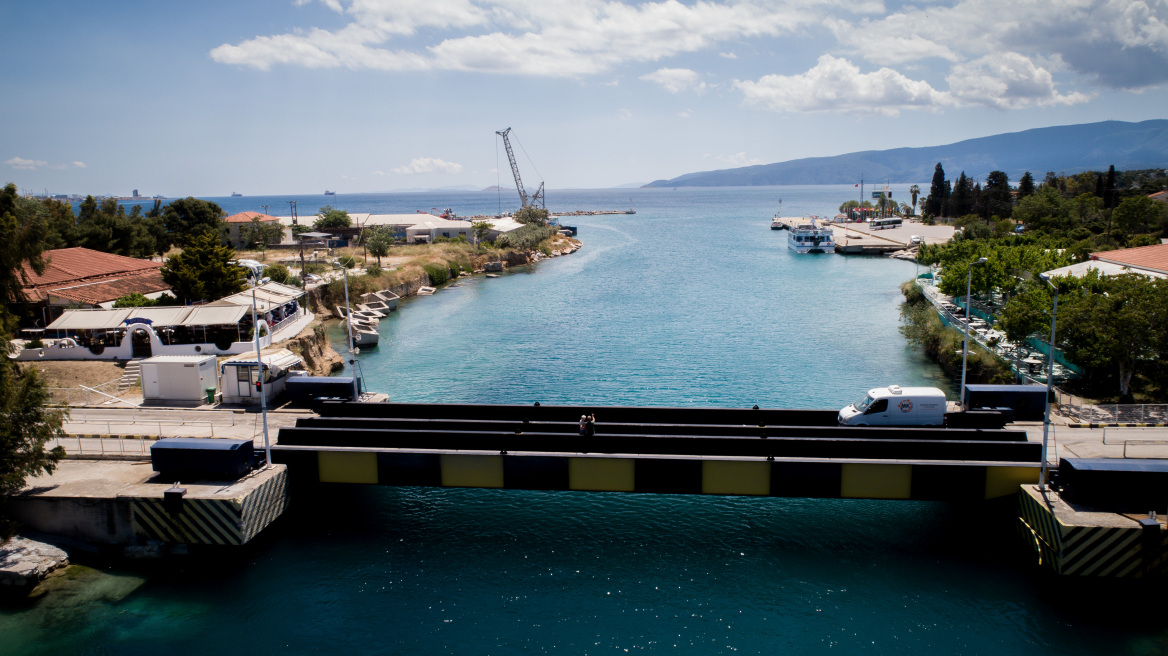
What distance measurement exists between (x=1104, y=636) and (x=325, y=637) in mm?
20625

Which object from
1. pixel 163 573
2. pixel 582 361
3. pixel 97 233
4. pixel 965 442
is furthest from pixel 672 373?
pixel 97 233

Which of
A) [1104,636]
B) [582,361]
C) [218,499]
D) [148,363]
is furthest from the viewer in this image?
[582,361]

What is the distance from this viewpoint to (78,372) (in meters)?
33.8

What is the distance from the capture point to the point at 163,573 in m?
21.2

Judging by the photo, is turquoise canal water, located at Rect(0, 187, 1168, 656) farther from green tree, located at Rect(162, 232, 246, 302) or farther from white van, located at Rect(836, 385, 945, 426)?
green tree, located at Rect(162, 232, 246, 302)

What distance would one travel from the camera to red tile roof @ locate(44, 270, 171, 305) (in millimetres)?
43031

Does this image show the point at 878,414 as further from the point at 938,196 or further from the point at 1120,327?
the point at 938,196

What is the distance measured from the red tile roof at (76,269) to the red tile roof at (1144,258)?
221 ft

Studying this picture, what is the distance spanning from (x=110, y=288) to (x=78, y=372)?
15.4 meters

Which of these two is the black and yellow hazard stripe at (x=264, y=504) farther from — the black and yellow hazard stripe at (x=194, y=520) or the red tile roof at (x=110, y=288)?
the red tile roof at (x=110, y=288)

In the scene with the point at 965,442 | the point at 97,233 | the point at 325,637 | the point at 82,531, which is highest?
the point at 97,233

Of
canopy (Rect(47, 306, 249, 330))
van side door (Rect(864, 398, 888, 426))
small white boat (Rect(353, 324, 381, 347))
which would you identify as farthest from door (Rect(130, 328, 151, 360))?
van side door (Rect(864, 398, 888, 426))

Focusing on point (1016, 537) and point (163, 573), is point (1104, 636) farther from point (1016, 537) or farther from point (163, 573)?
point (163, 573)

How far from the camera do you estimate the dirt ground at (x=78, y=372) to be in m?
32.9
